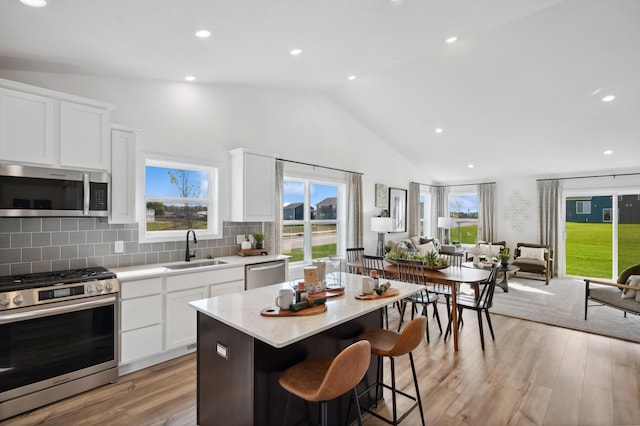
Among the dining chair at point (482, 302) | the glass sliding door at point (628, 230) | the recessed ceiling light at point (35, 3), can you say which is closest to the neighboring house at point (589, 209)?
the glass sliding door at point (628, 230)

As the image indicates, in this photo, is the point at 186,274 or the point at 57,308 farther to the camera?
the point at 186,274

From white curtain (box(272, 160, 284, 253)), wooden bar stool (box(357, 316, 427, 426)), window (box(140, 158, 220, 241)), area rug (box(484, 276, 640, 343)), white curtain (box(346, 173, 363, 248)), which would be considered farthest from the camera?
white curtain (box(346, 173, 363, 248))

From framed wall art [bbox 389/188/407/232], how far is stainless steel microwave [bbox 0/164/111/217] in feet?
18.9

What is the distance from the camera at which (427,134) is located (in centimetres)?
654

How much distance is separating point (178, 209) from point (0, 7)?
93.2 inches

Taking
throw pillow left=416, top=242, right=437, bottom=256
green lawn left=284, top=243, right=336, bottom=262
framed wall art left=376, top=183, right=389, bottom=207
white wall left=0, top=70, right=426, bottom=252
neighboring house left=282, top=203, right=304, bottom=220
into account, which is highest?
white wall left=0, top=70, right=426, bottom=252

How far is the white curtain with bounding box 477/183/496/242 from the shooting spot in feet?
27.4

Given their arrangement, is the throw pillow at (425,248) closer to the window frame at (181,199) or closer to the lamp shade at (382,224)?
the lamp shade at (382,224)

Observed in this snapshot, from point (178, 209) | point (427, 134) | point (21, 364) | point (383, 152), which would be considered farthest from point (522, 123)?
point (21, 364)

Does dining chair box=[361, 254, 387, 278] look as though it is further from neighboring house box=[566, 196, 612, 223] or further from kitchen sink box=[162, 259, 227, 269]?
neighboring house box=[566, 196, 612, 223]

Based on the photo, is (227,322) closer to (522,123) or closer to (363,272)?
(363,272)

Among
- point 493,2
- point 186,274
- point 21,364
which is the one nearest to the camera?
point 21,364

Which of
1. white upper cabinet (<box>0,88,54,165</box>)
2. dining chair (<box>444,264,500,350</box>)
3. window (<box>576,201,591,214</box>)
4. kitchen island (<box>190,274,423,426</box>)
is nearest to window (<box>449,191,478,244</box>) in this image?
window (<box>576,201,591,214</box>)

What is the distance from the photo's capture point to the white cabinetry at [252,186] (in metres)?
4.16
